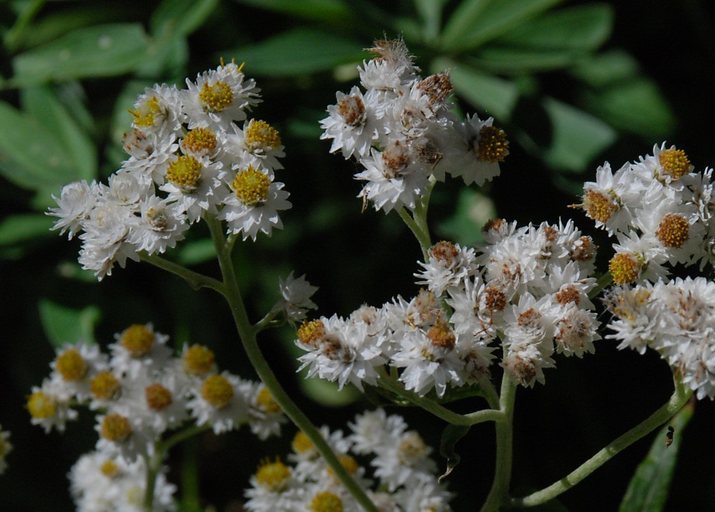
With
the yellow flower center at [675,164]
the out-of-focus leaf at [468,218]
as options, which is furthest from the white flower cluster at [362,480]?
the yellow flower center at [675,164]

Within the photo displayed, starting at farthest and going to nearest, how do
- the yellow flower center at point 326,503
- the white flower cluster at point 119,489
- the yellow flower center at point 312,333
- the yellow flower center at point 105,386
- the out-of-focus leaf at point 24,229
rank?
the out-of-focus leaf at point 24,229 → the white flower cluster at point 119,489 → the yellow flower center at point 105,386 → the yellow flower center at point 326,503 → the yellow flower center at point 312,333

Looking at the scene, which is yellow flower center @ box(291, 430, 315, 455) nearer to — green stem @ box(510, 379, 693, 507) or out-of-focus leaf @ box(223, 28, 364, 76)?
green stem @ box(510, 379, 693, 507)

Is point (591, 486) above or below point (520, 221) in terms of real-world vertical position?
below

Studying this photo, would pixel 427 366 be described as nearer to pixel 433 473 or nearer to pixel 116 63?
pixel 433 473

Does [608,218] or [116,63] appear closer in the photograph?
[608,218]

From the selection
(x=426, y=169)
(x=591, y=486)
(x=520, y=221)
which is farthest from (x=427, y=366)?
(x=591, y=486)

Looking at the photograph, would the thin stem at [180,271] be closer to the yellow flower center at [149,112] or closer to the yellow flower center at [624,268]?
the yellow flower center at [149,112]
